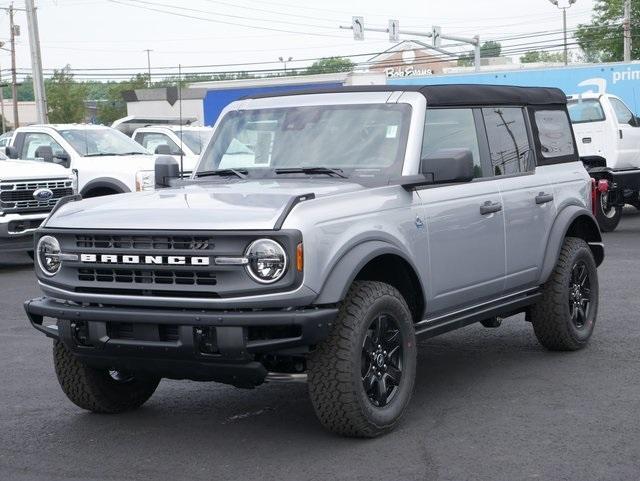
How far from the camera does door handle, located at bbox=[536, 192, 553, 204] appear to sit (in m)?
7.50

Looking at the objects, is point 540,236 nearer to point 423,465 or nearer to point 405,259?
point 405,259

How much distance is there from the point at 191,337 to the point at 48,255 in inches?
45.3

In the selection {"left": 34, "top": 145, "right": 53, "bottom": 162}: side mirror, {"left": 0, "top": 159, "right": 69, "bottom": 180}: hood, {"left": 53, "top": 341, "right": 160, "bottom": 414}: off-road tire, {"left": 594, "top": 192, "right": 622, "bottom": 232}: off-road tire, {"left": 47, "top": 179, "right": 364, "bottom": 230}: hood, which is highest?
{"left": 47, "top": 179, "right": 364, "bottom": 230}: hood

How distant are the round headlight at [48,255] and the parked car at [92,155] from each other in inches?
390

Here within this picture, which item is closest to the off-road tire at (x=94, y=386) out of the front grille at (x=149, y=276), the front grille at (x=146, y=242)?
the front grille at (x=149, y=276)

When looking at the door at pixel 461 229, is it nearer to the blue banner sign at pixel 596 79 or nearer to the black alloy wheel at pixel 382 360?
the black alloy wheel at pixel 382 360

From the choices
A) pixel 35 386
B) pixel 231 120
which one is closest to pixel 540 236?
pixel 231 120

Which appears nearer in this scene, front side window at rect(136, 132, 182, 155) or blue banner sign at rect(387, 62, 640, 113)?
front side window at rect(136, 132, 182, 155)

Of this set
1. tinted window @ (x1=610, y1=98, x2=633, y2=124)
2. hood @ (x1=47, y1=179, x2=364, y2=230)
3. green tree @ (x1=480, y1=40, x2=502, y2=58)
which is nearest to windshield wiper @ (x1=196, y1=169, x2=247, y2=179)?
hood @ (x1=47, y1=179, x2=364, y2=230)

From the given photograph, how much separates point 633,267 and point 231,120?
23.1 ft

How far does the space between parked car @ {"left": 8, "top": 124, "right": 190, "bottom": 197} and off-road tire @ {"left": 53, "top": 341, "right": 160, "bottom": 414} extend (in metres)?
9.58

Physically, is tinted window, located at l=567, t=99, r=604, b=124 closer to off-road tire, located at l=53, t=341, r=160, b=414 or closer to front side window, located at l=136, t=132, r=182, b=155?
front side window, located at l=136, t=132, r=182, b=155

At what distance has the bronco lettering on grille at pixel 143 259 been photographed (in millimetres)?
5392

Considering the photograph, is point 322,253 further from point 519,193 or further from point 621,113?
point 621,113
